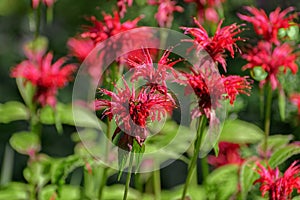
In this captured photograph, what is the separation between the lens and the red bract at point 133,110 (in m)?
0.80

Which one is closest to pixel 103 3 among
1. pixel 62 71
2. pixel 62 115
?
pixel 62 71

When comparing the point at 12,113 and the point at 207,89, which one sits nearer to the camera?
the point at 207,89

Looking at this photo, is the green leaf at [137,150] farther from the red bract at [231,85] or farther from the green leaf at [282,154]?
the green leaf at [282,154]

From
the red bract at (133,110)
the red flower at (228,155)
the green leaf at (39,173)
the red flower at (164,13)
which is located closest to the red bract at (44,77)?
the green leaf at (39,173)

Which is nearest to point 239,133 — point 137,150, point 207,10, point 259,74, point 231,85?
point 259,74

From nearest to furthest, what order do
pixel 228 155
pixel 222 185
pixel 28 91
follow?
1. pixel 222 185
2. pixel 28 91
3. pixel 228 155

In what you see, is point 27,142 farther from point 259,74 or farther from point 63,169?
point 259,74

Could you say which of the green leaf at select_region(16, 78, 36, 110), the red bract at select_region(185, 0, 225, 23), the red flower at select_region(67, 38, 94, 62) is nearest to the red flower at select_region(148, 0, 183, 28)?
the red bract at select_region(185, 0, 225, 23)

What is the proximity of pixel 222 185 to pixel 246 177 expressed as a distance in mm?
74

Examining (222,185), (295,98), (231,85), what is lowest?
(222,185)

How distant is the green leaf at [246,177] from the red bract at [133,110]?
254 mm

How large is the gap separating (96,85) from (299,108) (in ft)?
1.70

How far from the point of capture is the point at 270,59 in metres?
1.20

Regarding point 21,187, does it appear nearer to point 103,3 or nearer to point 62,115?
point 62,115
